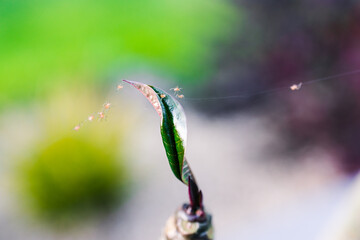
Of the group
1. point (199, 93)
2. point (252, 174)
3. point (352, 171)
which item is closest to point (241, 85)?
point (199, 93)

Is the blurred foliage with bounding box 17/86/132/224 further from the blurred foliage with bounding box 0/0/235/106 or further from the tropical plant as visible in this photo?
the tropical plant

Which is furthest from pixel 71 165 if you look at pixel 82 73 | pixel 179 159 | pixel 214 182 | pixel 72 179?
pixel 179 159

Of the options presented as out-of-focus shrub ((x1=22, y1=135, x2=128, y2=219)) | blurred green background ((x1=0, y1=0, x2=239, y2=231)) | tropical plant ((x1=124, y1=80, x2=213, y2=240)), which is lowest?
tropical plant ((x1=124, y1=80, x2=213, y2=240))

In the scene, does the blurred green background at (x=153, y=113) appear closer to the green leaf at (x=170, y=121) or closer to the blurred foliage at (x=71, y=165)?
the blurred foliage at (x=71, y=165)

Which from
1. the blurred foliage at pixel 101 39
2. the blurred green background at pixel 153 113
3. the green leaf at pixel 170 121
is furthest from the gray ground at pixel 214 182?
the green leaf at pixel 170 121

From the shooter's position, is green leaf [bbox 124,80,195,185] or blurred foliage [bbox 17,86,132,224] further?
blurred foliage [bbox 17,86,132,224]

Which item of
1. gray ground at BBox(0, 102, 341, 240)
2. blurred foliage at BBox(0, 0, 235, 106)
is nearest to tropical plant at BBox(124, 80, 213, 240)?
gray ground at BBox(0, 102, 341, 240)
